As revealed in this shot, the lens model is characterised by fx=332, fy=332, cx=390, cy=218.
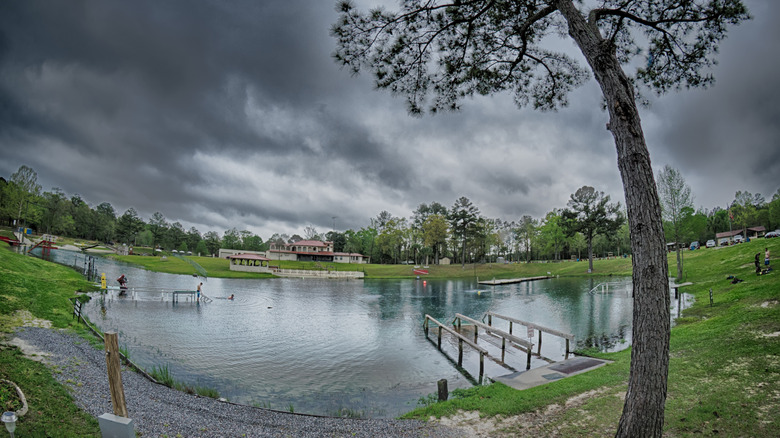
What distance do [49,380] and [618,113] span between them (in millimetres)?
13637

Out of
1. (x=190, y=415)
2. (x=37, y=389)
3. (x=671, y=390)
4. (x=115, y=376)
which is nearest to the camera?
(x=115, y=376)

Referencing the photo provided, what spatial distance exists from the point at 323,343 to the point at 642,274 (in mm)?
17728

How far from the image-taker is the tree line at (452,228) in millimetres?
49219

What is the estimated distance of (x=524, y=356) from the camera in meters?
16.7

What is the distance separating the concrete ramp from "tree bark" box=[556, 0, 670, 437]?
281 inches

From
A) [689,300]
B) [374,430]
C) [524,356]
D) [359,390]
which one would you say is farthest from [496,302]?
[374,430]

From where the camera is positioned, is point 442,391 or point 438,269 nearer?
point 442,391

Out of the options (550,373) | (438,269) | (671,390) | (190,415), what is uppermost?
(671,390)

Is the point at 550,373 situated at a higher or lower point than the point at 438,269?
higher

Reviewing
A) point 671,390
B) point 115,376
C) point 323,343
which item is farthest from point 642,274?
point 323,343

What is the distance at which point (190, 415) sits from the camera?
8.61 meters

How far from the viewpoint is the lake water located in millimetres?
12238

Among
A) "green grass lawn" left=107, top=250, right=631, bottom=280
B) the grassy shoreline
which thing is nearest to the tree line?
"green grass lawn" left=107, top=250, right=631, bottom=280

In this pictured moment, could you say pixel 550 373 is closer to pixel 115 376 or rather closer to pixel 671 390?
pixel 671 390
